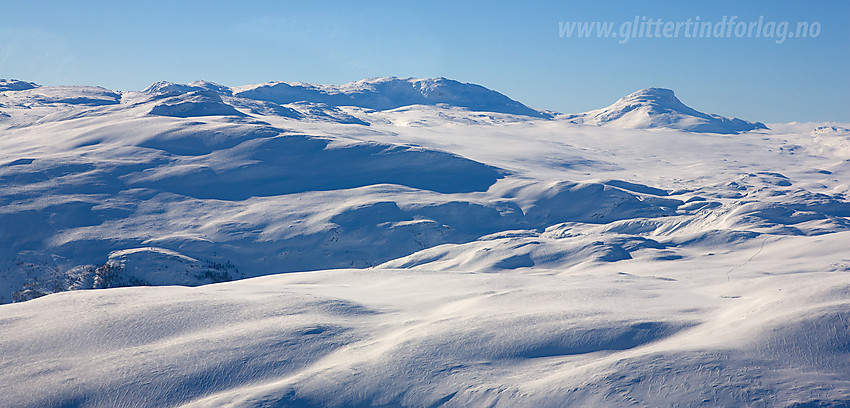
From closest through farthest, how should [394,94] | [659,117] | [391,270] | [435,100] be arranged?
[391,270] → [659,117] → [435,100] → [394,94]

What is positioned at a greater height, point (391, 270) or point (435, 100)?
point (435, 100)

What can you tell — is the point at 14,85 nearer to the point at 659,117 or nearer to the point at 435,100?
the point at 435,100

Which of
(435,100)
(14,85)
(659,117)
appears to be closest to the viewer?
(14,85)

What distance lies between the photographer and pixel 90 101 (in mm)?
117812

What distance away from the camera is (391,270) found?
2589 cm

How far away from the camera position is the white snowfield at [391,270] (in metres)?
11.4

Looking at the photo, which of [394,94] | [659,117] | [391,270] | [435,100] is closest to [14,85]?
[394,94]

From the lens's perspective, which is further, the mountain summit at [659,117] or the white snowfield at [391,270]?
the mountain summit at [659,117]

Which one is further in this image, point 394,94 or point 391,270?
point 394,94

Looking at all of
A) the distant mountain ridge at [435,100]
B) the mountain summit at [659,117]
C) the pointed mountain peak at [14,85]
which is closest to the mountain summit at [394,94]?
the distant mountain ridge at [435,100]

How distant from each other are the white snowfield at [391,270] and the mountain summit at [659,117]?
52.0m

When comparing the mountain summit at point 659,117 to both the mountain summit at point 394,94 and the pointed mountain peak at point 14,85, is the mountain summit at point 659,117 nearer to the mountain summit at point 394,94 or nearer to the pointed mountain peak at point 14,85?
the mountain summit at point 394,94

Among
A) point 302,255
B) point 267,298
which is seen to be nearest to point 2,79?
point 302,255

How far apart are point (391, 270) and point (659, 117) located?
163 metres
